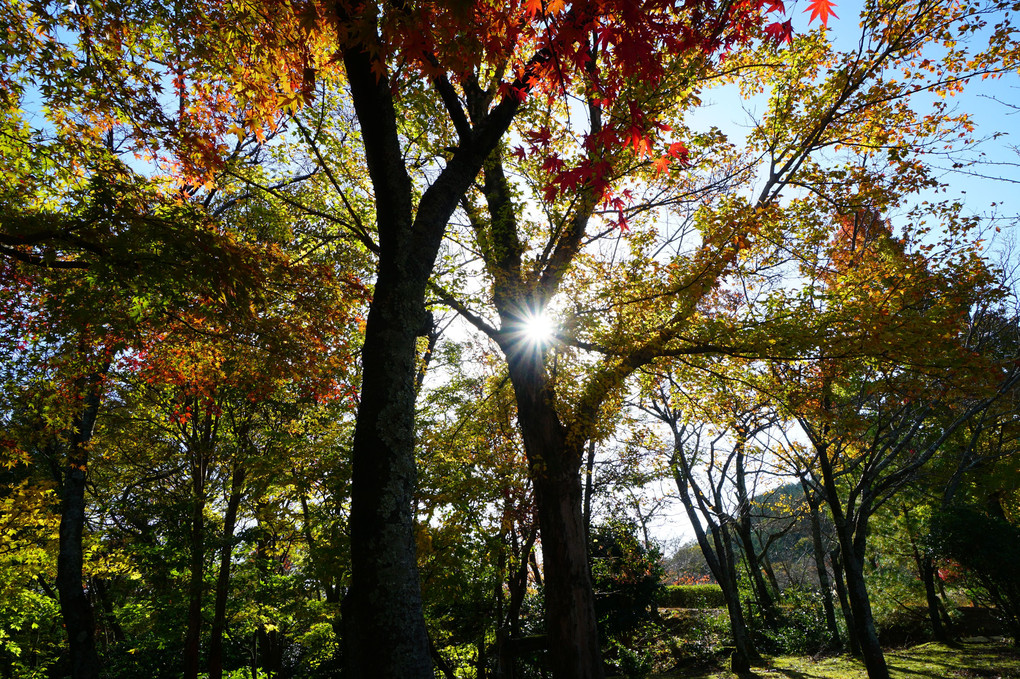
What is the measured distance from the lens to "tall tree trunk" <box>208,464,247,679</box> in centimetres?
916

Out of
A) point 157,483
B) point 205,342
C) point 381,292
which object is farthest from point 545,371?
point 157,483

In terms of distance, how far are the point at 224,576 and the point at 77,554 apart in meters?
2.44

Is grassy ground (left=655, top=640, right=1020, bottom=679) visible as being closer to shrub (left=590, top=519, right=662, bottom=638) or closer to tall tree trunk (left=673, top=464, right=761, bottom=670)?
tall tree trunk (left=673, top=464, right=761, bottom=670)

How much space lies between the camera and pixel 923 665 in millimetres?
10297

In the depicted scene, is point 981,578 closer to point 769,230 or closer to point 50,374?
point 769,230

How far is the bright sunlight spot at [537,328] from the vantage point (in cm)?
667

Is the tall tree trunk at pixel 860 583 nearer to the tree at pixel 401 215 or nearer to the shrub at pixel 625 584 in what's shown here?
the shrub at pixel 625 584

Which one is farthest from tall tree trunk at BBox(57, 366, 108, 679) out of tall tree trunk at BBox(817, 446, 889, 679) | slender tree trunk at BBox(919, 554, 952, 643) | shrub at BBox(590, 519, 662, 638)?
slender tree trunk at BBox(919, 554, 952, 643)

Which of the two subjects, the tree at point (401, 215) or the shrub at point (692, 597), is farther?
the shrub at point (692, 597)

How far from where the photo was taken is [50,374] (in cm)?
828

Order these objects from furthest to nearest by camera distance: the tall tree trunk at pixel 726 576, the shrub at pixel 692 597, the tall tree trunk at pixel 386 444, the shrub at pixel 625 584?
1. the shrub at pixel 692 597
2. the shrub at pixel 625 584
3. the tall tree trunk at pixel 726 576
4. the tall tree trunk at pixel 386 444

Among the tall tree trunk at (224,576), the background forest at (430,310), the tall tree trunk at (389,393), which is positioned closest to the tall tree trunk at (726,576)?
the background forest at (430,310)

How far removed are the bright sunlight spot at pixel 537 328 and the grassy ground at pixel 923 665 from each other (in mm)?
9431

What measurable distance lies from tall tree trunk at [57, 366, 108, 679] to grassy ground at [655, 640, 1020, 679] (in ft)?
38.6
